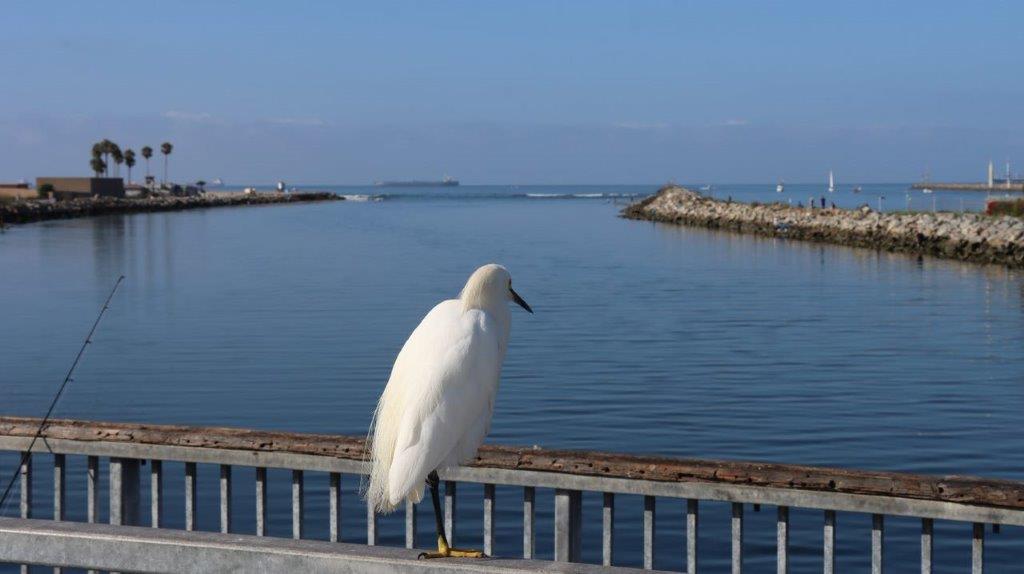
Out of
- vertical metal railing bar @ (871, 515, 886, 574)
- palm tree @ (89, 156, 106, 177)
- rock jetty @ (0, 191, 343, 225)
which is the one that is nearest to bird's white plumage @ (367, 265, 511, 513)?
vertical metal railing bar @ (871, 515, 886, 574)

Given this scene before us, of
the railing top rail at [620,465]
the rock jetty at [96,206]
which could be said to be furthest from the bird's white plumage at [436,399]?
the rock jetty at [96,206]

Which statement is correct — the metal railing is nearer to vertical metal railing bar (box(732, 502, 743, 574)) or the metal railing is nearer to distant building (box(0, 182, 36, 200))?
vertical metal railing bar (box(732, 502, 743, 574))

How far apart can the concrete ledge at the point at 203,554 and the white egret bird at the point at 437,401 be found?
2.93 feet

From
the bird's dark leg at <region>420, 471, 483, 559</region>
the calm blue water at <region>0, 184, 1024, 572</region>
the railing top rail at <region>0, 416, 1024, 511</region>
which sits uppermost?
the railing top rail at <region>0, 416, 1024, 511</region>

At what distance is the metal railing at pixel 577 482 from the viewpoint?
4.00m

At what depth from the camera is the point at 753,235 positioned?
58250 mm

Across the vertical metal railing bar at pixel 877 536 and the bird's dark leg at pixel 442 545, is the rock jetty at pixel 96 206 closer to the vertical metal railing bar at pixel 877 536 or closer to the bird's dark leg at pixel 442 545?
the bird's dark leg at pixel 442 545

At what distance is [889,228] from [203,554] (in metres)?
46.5

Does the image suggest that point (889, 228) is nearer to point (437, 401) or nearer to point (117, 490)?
point (117, 490)

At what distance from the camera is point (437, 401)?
3916mm

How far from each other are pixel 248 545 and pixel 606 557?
192 cm

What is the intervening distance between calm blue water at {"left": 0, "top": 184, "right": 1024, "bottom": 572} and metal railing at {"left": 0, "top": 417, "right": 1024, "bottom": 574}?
15.2ft

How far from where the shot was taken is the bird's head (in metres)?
4.11

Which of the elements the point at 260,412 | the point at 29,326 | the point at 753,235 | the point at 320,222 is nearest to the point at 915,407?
the point at 260,412
